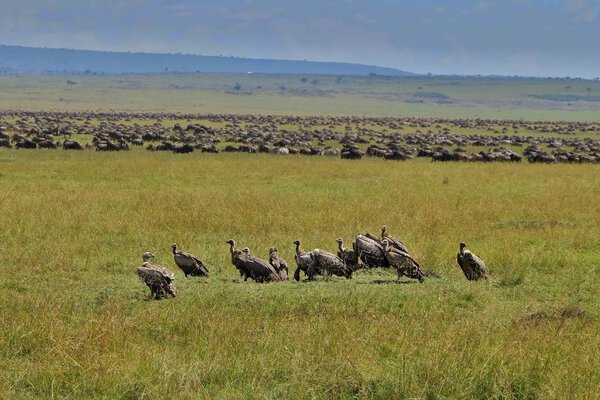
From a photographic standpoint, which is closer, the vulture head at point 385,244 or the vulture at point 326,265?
the vulture at point 326,265

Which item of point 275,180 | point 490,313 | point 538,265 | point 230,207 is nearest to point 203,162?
point 275,180

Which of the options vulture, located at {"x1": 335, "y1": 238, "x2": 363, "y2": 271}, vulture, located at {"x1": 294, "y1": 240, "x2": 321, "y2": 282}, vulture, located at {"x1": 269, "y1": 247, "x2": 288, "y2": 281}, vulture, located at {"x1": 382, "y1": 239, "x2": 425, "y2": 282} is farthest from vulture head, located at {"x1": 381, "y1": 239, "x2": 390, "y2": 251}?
vulture, located at {"x1": 269, "y1": 247, "x2": 288, "y2": 281}

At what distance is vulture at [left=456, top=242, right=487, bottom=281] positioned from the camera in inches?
486

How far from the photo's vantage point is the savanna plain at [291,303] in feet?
24.1

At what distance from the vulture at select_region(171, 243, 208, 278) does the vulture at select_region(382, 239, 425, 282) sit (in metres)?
2.97

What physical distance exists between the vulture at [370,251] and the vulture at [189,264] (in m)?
2.51

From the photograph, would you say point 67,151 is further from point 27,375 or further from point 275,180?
point 27,375

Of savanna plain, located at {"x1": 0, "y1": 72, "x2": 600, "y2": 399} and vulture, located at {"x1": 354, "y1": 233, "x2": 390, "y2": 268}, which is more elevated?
vulture, located at {"x1": 354, "y1": 233, "x2": 390, "y2": 268}

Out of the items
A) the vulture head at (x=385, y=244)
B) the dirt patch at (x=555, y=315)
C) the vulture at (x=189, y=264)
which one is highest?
the vulture head at (x=385, y=244)

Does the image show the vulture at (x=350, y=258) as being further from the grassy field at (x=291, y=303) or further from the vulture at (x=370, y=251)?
the grassy field at (x=291, y=303)

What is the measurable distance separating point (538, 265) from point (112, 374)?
872 cm

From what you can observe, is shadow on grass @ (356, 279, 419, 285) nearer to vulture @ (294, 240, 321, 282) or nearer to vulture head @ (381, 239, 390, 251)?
vulture head @ (381, 239, 390, 251)

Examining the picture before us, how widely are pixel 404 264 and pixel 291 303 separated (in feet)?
7.64

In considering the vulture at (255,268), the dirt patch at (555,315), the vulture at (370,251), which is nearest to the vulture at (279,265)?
the vulture at (255,268)
